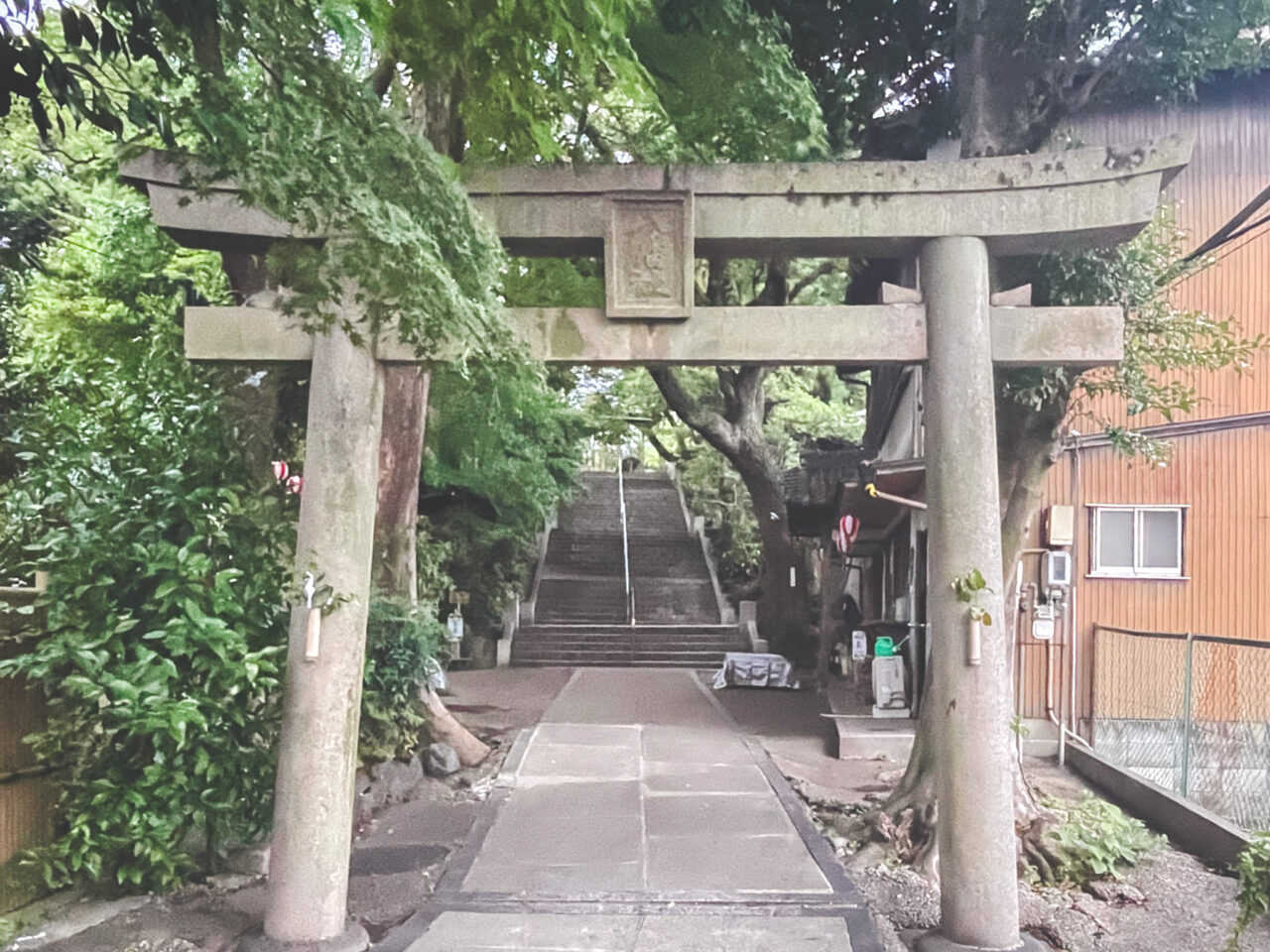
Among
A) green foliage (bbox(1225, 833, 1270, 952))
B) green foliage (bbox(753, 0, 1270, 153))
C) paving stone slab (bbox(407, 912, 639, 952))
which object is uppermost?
green foliage (bbox(753, 0, 1270, 153))

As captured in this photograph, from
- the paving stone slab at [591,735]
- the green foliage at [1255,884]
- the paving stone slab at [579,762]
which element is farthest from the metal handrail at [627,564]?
the green foliage at [1255,884]

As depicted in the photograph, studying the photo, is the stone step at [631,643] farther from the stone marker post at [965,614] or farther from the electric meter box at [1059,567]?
Result: the stone marker post at [965,614]

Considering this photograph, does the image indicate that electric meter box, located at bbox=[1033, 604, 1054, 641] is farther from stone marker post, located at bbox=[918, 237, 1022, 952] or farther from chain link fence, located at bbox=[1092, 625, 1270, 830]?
stone marker post, located at bbox=[918, 237, 1022, 952]

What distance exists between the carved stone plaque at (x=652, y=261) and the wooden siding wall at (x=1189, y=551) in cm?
727

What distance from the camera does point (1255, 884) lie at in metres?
4.89

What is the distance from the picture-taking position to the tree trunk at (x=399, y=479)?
9.86 m

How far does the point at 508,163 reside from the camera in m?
5.86

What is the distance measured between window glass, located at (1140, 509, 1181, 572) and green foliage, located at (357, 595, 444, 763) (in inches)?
323

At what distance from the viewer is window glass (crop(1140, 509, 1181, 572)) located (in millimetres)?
11227

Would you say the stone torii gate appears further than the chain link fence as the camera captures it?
No

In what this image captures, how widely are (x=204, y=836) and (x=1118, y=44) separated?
394 inches

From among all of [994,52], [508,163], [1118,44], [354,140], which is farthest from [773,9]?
[354,140]

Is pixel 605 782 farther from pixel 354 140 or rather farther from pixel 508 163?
pixel 354 140

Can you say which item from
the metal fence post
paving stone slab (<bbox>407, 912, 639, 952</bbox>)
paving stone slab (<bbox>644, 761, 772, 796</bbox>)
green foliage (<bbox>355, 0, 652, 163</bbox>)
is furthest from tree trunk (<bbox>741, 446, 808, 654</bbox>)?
paving stone slab (<bbox>407, 912, 639, 952</bbox>)
